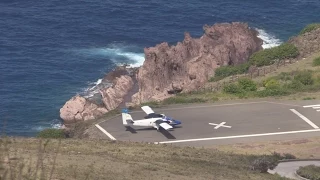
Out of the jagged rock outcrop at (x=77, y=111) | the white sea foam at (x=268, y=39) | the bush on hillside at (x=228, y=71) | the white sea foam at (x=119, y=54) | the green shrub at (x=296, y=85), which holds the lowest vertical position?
the jagged rock outcrop at (x=77, y=111)

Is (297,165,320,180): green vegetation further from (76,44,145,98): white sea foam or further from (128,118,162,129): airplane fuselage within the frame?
(76,44,145,98): white sea foam

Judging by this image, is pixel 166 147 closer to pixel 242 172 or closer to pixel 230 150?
pixel 230 150

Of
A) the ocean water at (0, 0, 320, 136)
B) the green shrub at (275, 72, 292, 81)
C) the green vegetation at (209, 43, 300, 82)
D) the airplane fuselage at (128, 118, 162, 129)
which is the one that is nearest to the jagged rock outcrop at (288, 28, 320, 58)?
the green vegetation at (209, 43, 300, 82)

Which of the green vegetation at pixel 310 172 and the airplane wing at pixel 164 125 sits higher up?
the green vegetation at pixel 310 172

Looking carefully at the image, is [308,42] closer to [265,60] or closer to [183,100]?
[265,60]

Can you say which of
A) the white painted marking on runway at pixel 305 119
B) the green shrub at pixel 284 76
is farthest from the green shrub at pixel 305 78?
the white painted marking on runway at pixel 305 119

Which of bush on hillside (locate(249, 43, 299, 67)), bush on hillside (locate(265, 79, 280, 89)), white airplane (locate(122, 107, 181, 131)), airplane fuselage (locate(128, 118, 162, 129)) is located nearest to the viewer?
white airplane (locate(122, 107, 181, 131))

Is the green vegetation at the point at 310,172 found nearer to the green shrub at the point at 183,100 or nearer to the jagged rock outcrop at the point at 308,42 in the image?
the green shrub at the point at 183,100
